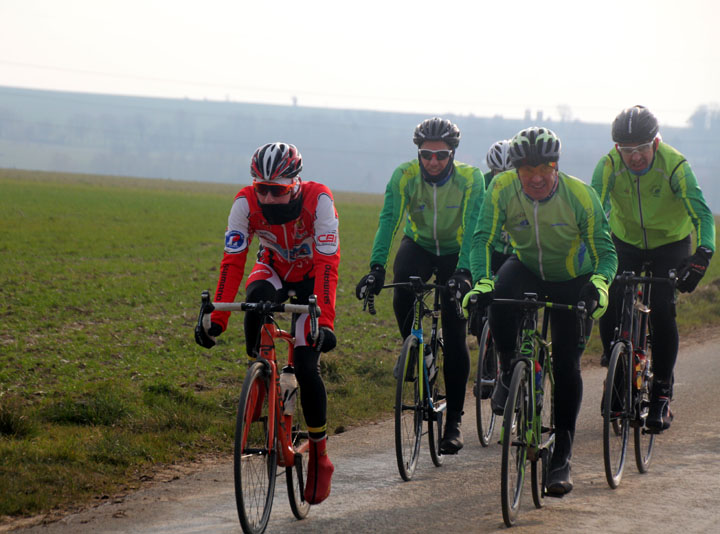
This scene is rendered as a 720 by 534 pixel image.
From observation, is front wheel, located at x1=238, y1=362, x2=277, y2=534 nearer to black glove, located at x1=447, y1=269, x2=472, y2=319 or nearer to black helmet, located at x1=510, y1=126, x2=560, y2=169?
black glove, located at x1=447, y1=269, x2=472, y2=319

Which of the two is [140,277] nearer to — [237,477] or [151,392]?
[151,392]

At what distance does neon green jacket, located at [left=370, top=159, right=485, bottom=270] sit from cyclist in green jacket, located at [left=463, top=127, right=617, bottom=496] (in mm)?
896

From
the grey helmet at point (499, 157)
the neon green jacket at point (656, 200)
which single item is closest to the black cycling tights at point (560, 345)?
the neon green jacket at point (656, 200)

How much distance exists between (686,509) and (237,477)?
287cm

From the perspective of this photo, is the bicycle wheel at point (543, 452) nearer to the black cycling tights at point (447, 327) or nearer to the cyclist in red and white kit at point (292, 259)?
the black cycling tights at point (447, 327)

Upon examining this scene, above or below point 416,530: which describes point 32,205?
above

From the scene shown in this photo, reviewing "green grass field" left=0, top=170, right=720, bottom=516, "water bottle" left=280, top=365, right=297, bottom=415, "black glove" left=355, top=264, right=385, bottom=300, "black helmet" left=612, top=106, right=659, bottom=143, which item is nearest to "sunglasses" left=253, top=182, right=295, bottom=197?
"water bottle" left=280, top=365, right=297, bottom=415

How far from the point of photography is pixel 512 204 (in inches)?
231

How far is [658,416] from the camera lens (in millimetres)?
7117

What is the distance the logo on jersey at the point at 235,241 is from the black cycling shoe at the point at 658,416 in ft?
11.7

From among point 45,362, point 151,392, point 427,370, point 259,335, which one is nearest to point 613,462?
point 427,370

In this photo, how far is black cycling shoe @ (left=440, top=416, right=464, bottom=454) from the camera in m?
6.69

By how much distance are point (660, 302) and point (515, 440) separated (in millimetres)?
2466

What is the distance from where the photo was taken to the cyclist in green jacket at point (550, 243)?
5691 millimetres
